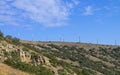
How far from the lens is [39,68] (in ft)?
120

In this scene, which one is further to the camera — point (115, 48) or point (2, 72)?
point (115, 48)

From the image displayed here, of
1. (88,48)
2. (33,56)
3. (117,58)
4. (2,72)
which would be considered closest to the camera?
(2,72)

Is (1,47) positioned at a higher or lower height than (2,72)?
higher

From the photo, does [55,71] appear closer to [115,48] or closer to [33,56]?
[33,56]

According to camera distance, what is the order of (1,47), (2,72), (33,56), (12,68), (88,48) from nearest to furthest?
(2,72) → (12,68) → (1,47) → (33,56) → (88,48)

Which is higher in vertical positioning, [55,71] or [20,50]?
[20,50]

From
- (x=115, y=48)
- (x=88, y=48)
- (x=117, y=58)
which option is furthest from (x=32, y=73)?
(x=115, y=48)

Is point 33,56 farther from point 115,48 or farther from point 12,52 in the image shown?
point 115,48

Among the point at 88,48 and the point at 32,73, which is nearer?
the point at 32,73

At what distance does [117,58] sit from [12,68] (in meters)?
58.7

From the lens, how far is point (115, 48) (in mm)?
103062

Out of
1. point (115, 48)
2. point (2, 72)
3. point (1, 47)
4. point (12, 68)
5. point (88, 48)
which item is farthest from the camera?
point (115, 48)

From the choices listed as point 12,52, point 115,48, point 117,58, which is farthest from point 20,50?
point 115,48

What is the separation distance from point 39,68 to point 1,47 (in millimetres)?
4610
